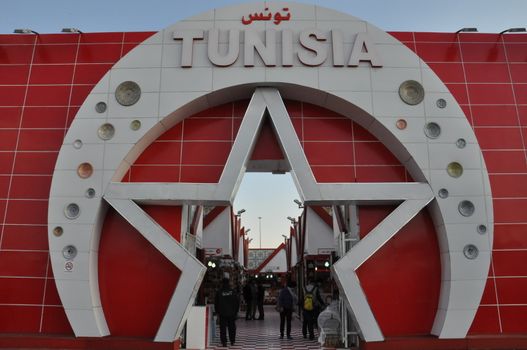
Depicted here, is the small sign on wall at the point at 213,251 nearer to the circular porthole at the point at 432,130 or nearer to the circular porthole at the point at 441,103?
the circular porthole at the point at 432,130

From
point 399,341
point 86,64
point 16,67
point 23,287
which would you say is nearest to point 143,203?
point 23,287

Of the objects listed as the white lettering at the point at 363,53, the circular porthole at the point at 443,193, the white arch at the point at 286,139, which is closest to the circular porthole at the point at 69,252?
the white arch at the point at 286,139

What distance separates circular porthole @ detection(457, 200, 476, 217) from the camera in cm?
925

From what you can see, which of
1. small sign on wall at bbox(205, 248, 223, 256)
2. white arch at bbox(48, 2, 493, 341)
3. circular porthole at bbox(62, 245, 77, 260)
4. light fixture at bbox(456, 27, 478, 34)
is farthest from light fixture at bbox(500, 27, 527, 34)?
small sign on wall at bbox(205, 248, 223, 256)

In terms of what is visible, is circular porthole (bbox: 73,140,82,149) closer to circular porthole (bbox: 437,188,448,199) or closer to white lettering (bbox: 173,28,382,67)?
white lettering (bbox: 173,28,382,67)

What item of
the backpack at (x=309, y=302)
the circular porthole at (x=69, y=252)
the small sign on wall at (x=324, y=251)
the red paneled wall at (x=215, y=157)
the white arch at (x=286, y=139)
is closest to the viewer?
the white arch at (x=286, y=139)

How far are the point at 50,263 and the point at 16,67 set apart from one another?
4.97m

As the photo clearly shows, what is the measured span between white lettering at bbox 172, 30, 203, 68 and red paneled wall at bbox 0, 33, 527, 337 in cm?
121

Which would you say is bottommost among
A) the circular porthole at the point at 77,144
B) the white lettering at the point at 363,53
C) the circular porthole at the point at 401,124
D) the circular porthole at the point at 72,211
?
the circular porthole at the point at 72,211

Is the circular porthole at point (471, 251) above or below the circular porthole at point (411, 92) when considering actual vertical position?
below

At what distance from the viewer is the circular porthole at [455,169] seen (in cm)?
944

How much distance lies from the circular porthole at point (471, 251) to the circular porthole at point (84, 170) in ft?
26.6

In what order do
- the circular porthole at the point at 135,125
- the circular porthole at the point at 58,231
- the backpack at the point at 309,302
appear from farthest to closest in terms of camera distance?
the backpack at the point at 309,302 → the circular porthole at the point at 135,125 → the circular porthole at the point at 58,231

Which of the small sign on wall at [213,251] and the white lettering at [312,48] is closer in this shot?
the white lettering at [312,48]
